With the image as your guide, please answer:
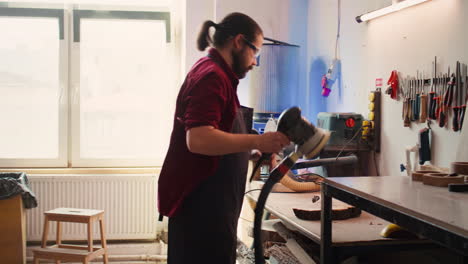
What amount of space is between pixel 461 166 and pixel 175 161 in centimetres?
85

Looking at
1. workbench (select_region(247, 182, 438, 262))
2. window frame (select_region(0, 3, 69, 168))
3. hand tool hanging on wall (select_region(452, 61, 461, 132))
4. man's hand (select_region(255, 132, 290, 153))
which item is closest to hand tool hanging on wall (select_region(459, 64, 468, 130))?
hand tool hanging on wall (select_region(452, 61, 461, 132))

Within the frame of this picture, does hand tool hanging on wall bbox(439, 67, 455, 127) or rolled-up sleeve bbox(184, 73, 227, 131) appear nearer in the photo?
rolled-up sleeve bbox(184, 73, 227, 131)

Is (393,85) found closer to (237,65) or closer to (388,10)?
(388,10)

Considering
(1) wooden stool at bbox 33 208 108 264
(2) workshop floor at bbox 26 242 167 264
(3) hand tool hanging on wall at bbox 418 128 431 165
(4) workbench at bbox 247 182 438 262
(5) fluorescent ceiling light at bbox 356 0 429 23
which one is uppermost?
(5) fluorescent ceiling light at bbox 356 0 429 23

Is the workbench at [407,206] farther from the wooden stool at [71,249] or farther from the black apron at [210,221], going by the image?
the wooden stool at [71,249]

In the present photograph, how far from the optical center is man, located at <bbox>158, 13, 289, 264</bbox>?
5.09 feet

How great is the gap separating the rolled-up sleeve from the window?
9.88ft

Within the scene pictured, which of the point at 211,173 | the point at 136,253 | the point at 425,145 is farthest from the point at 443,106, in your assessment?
the point at 136,253

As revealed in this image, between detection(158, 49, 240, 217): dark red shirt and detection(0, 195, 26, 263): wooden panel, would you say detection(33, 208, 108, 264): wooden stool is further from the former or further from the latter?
detection(158, 49, 240, 217): dark red shirt

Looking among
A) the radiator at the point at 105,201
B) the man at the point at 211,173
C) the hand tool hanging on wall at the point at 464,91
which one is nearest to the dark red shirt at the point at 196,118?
the man at the point at 211,173

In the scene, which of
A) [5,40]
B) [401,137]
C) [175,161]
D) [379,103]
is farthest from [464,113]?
[5,40]

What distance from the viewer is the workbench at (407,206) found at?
3.22ft

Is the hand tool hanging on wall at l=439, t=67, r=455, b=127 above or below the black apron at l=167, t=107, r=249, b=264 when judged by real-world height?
above

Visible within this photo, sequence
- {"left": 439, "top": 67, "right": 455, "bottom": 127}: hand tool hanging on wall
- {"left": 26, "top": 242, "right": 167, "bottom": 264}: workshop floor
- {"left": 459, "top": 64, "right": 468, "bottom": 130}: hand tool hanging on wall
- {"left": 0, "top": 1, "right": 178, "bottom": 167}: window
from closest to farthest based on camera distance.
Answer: {"left": 459, "top": 64, "right": 468, "bottom": 130}: hand tool hanging on wall
{"left": 439, "top": 67, "right": 455, "bottom": 127}: hand tool hanging on wall
{"left": 26, "top": 242, "right": 167, "bottom": 264}: workshop floor
{"left": 0, "top": 1, "right": 178, "bottom": 167}: window
